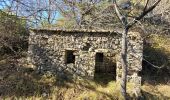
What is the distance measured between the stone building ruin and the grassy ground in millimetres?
361

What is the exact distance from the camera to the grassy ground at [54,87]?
1210 centimetres

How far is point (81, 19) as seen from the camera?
16.7 metres

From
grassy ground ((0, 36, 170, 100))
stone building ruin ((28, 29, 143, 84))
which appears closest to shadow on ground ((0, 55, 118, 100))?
grassy ground ((0, 36, 170, 100))

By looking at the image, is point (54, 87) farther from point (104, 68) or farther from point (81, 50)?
point (104, 68)

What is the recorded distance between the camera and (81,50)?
13172 millimetres

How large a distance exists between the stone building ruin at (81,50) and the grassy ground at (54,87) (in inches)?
14.2

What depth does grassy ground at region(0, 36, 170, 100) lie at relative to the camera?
476 inches

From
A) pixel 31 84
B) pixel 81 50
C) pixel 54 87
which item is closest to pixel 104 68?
pixel 81 50

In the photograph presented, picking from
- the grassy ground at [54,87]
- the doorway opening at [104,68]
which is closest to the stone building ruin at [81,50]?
the doorway opening at [104,68]

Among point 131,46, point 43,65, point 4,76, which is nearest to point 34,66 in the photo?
point 43,65

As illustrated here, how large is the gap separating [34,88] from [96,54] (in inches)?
98.8

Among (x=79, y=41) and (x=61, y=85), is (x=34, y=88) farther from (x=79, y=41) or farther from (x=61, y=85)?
(x=79, y=41)

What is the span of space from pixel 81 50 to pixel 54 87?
64.4 inches

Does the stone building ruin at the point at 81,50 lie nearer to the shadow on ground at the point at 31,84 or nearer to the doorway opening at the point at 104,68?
the doorway opening at the point at 104,68
